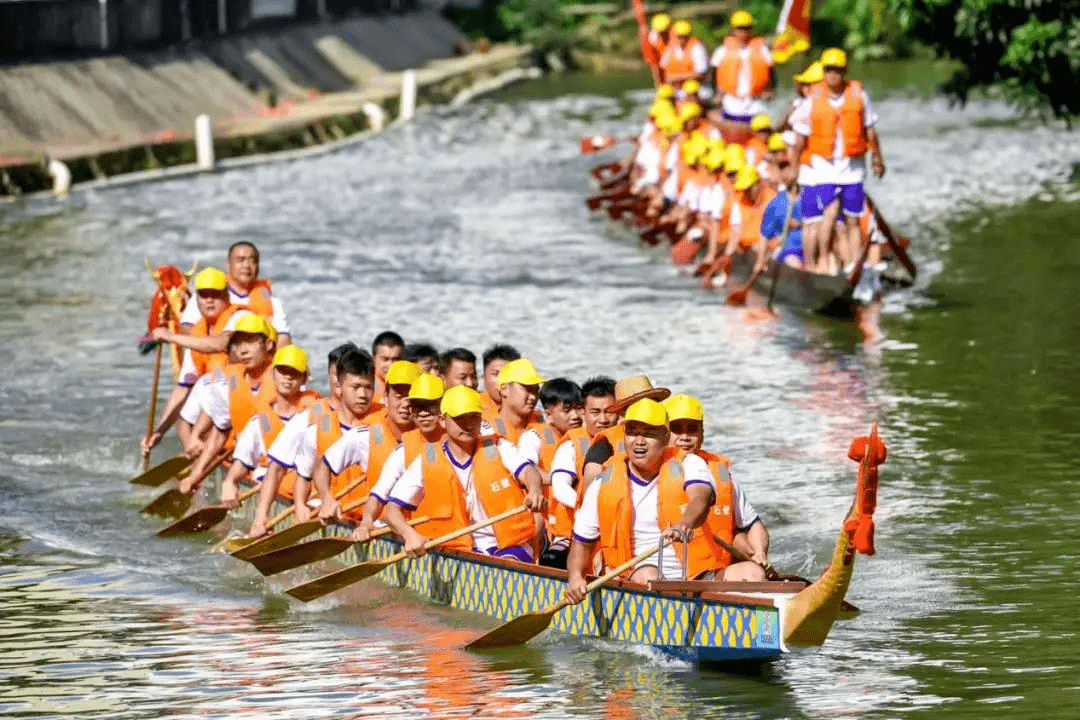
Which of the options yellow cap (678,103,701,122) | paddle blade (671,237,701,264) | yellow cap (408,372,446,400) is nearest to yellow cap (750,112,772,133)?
paddle blade (671,237,701,264)

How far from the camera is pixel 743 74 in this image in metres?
31.4

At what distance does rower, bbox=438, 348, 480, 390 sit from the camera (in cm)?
1567

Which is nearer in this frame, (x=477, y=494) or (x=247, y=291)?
(x=477, y=494)

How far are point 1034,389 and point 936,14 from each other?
379 inches

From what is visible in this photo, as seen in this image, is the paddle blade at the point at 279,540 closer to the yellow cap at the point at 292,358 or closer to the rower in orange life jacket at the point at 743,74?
the yellow cap at the point at 292,358

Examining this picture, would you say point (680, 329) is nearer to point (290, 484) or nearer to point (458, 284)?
point (458, 284)

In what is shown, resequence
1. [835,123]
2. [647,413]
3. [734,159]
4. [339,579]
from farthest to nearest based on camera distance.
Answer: [734,159] → [835,123] → [339,579] → [647,413]

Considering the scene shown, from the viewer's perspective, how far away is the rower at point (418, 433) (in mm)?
14422

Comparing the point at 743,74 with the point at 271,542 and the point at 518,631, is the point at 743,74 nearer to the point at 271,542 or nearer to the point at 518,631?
the point at 271,542

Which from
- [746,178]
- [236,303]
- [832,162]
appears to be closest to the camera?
[236,303]

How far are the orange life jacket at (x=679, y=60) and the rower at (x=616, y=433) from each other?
19658 millimetres

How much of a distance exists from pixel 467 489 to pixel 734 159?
1391 cm

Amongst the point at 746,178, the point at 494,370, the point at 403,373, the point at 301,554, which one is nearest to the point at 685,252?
the point at 746,178

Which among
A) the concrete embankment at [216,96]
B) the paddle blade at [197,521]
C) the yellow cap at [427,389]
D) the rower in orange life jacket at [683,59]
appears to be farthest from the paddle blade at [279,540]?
the concrete embankment at [216,96]
